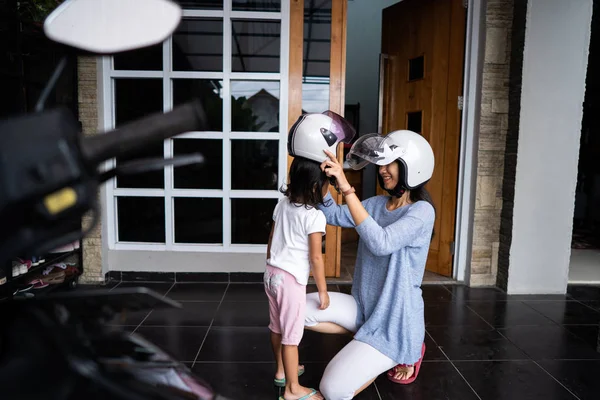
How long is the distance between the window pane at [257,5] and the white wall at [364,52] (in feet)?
10.6

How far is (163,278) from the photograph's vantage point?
348 cm

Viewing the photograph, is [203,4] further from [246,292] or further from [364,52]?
[364,52]

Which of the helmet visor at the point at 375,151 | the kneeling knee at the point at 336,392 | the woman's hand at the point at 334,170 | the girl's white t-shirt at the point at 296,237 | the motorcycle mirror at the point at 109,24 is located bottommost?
the kneeling knee at the point at 336,392

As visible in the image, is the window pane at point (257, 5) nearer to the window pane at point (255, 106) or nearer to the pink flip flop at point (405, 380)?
the window pane at point (255, 106)

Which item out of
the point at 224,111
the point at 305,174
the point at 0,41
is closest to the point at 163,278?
the point at 224,111

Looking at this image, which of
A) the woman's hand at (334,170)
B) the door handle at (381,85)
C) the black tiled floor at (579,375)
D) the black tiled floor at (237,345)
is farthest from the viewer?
the door handle at (381,85)

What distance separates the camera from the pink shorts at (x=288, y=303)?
1.75 meters

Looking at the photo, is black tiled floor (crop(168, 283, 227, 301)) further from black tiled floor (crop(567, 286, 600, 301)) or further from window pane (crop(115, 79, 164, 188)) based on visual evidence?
black tiled floor (crop(567, 286, 600, 301))

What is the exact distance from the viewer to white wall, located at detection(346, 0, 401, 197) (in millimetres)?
6453

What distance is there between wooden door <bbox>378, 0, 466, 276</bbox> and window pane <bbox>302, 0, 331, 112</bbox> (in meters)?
0.83

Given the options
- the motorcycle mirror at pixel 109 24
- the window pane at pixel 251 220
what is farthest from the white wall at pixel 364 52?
the motorcycle mirror at pixel 109 24

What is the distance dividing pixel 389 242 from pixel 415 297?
0.34 meters

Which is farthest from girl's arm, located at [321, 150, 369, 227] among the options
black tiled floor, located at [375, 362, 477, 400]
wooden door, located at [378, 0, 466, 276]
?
wooden door, located at [378, 0, 466, 276]

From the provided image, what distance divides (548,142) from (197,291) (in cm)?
282
